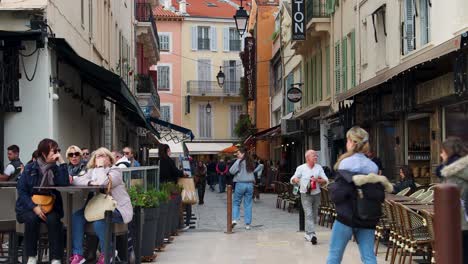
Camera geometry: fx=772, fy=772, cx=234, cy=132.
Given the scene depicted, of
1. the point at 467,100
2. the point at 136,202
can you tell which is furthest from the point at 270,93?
the point at 136,202

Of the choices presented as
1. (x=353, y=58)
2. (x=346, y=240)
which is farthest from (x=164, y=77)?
(x=346, y=240)

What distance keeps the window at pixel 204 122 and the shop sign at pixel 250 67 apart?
13.3m

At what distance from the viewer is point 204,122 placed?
64.4 m

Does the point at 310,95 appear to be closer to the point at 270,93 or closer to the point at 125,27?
the point at 125,27

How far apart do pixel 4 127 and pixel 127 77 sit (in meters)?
17.7

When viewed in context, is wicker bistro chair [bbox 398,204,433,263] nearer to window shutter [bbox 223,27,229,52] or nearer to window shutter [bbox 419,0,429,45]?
window shutter [bbox 419,0,429,45]

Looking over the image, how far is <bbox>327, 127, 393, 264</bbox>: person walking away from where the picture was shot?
7605mm

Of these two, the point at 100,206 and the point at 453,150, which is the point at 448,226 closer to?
the point at 453,150

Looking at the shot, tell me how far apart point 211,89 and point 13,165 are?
5174cm

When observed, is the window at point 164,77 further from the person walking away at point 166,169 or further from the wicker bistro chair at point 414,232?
the wicker bistro chair at point 414,232

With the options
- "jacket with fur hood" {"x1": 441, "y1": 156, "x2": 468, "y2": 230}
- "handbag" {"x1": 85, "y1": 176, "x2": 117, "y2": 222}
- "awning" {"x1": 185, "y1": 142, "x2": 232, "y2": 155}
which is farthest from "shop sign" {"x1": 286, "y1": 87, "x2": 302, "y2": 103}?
"jacket with fur hood" {"x1": 441, "y1": 156, "x2": 468, "y2": 230}

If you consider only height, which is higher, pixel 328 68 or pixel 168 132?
pixel 328 68

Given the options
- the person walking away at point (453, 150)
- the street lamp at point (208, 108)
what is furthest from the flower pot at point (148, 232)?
the street lamp at point (208, 108)

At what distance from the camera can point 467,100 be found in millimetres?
Result: 13531
